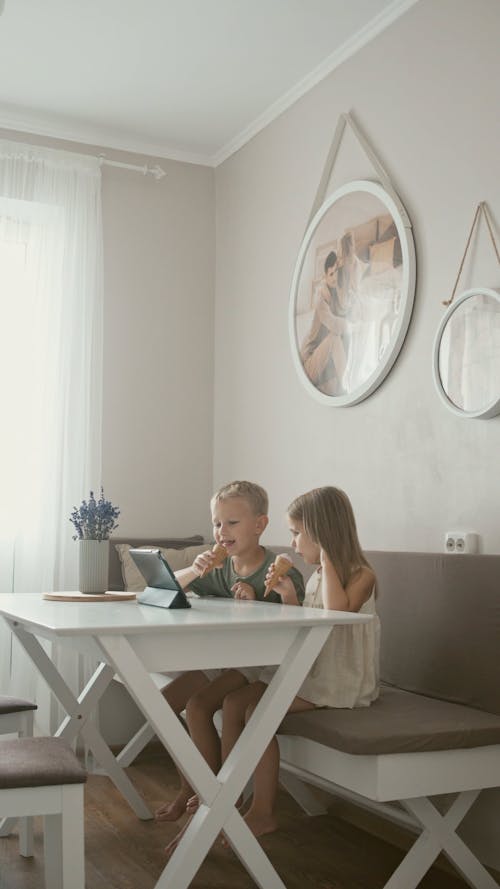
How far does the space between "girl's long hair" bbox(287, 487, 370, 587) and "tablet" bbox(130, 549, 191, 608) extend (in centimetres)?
41

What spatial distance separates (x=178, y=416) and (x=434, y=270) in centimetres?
171

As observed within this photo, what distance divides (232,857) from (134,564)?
1.29 meters

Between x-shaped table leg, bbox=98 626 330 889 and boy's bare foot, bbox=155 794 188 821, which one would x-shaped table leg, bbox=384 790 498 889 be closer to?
x-shaped table leg, bbox=98 626 330 889

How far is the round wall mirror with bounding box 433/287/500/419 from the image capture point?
258cm

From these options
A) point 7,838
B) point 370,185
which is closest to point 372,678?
point 7,838

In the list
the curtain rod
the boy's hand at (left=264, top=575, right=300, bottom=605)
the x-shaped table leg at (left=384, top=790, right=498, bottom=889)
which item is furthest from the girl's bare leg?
the curtain rod

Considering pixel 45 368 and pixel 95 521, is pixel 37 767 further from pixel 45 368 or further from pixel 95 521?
pixel 45 368

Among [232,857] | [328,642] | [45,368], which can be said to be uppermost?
[45,368]

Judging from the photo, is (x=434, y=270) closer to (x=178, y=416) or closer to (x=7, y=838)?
(x=178, y=416)

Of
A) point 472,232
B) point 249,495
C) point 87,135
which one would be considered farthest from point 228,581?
point 87,135

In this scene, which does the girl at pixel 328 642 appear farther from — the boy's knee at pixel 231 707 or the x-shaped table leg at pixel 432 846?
the x-shaped table leg at pixel 432 846

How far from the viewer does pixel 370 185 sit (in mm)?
3184

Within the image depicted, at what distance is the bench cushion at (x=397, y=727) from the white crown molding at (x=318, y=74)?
2257mm

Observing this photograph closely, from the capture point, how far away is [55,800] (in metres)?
1.79
